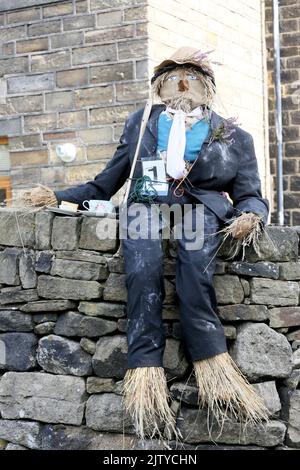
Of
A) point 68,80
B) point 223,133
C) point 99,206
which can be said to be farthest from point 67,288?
point 68,80

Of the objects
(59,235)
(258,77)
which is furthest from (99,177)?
(258,77)

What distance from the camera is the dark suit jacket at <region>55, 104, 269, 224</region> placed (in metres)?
4.34

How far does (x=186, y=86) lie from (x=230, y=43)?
3847 millimetres

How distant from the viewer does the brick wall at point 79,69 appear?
6.92 meters

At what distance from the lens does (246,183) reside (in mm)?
4434

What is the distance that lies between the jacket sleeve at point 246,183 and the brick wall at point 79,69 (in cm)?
256

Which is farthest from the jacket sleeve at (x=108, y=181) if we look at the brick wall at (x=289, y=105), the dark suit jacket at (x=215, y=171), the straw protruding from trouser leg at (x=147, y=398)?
the brick wall at (x=289, y=105)

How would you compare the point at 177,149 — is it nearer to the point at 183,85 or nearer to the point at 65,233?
the point at 183,85

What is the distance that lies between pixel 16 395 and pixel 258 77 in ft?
17.5

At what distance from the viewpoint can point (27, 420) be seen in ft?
14.6

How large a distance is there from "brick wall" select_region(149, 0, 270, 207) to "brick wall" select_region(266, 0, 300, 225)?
0.29 m

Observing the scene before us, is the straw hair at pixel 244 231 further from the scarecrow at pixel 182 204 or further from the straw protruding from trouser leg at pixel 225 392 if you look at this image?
the straw protruding from trouser leg at pixel 225 392

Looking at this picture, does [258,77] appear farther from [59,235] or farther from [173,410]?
[173,410]
